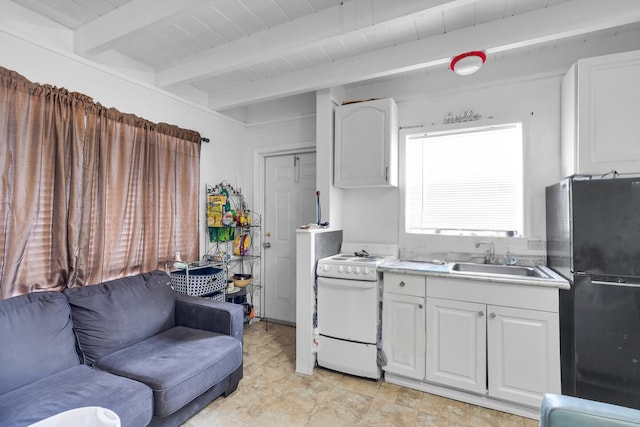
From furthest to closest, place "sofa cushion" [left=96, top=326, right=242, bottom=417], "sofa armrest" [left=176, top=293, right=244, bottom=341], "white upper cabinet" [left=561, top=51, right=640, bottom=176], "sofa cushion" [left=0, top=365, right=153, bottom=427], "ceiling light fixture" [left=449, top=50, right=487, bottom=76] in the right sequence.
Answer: "sofa armrest" [left=176, top=293, right=244, bottom=341] → "ceiling light fixture" [left=449, top=50, right=487, bottom=76] → "white upper cabinet" [left=561, top=51, right=640, bottom=176] → "sofa cushion" [left=96, top=326, right=242, bottom=417] → "sofa cushion" [left=0, top=365, right=153, bottom=427]

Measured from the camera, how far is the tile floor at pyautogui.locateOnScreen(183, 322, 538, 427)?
2.00 m

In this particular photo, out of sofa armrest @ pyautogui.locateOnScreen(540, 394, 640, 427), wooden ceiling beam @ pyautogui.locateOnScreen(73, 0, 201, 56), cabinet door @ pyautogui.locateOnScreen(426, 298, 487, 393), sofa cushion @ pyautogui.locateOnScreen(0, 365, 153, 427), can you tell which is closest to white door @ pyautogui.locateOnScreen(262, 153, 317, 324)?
cabinet door @ pyautogui.locateOnScreen(426, 298, 487, 393)

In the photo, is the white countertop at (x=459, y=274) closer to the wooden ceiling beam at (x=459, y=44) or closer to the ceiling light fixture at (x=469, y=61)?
the ceiling light fixture at (x=469, y=61)

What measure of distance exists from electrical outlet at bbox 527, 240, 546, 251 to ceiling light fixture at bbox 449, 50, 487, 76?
1.43m

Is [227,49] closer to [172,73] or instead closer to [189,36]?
[189,36]

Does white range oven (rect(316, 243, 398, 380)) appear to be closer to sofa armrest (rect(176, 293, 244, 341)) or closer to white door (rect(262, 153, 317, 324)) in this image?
sofa armrest (rect(176, 293, 244, 341))

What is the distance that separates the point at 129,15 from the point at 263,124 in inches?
73.2

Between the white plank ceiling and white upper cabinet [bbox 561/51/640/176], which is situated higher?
the white plank ceiling

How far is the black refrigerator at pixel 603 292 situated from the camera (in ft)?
5.98

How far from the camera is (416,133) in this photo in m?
2.93

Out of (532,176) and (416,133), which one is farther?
(416,133)

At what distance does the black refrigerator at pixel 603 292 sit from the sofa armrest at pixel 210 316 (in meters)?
2.21

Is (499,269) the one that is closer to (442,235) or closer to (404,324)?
(442,235)

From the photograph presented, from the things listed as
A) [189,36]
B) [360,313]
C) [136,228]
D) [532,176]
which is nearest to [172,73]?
[189,36]
